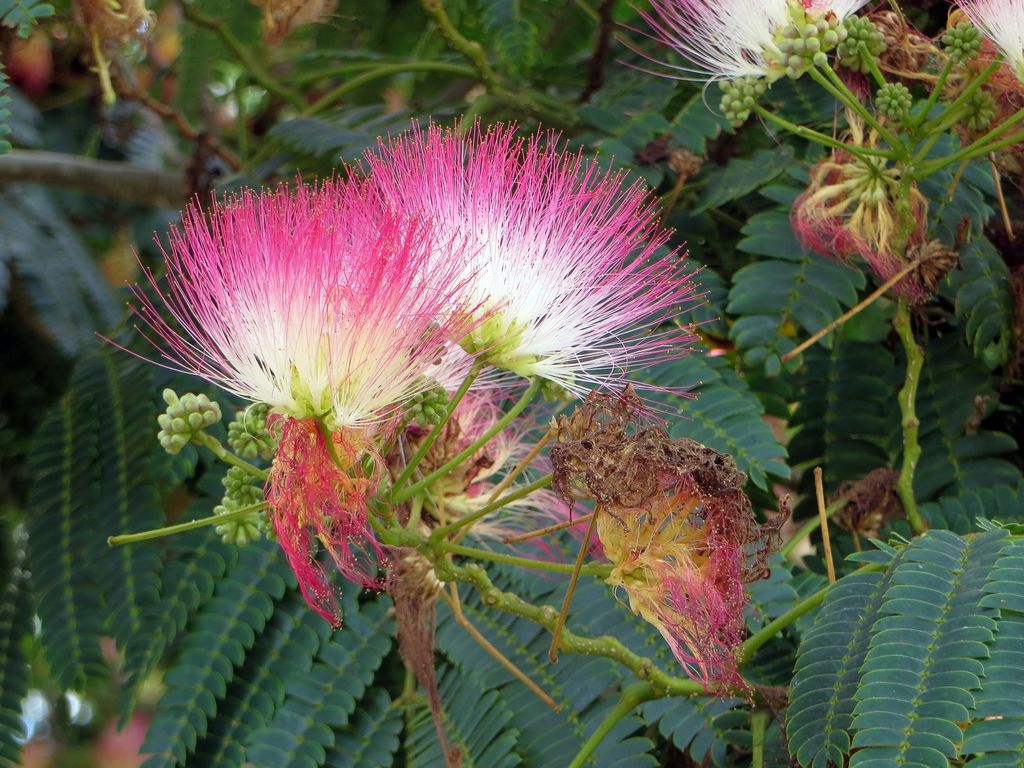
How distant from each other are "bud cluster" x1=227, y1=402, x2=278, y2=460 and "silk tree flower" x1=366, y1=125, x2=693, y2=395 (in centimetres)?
28

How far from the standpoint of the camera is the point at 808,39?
1.76 m

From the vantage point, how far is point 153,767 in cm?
185

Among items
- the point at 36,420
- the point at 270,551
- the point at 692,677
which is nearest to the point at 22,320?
the point at 36,420

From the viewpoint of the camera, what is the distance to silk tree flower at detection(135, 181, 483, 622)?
1316 mm

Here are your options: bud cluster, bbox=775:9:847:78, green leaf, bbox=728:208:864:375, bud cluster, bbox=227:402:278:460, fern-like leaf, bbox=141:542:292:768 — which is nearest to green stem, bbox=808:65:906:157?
bud cluster, bbox=775:9:847:78

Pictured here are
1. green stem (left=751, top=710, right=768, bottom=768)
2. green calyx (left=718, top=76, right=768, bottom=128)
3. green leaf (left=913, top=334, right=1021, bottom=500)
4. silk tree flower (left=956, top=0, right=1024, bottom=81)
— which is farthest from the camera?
green leaf (left=913, top=334, right=1021, bottom=500)

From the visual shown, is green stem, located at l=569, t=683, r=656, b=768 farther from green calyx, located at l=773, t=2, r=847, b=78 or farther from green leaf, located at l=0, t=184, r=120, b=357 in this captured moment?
green leaf, located at l=0, t=184, r=120, b=357

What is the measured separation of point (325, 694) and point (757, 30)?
4.35ft

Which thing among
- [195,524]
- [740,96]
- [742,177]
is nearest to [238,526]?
[195,524]

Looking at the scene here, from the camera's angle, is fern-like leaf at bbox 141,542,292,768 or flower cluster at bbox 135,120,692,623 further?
fern-like leaf at bbox 141,542,292,768

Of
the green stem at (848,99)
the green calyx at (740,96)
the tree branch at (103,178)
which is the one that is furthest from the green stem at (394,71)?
the green stem at (848,99)

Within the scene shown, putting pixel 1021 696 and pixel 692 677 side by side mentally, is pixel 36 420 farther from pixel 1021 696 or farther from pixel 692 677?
pixel 1021 696

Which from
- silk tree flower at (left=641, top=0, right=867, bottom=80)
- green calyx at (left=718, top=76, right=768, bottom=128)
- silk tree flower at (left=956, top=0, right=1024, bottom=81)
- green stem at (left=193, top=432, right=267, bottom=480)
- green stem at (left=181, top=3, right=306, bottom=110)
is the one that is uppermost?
silk tree flower at (left=956, top=0, right=1024, bottom=81)

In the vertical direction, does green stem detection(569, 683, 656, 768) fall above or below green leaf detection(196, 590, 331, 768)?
above
